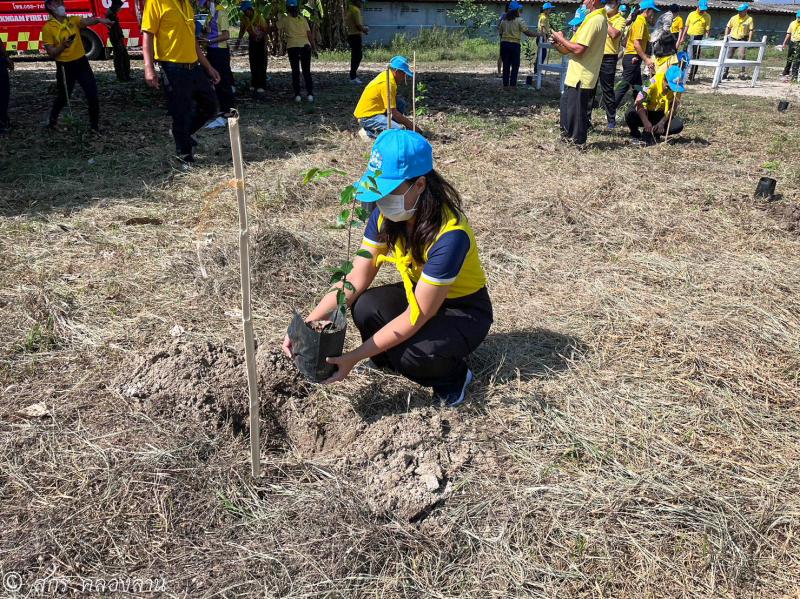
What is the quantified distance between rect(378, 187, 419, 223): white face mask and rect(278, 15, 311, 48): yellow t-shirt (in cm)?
730

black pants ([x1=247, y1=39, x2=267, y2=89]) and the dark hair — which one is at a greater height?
black pants ([x1=247, y1=39, x2=267, y2=89])

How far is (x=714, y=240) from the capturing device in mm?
4039

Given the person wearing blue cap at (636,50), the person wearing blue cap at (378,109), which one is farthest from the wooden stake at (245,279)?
the person wearing blue cap at (636,50)

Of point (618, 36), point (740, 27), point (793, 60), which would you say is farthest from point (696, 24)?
point (618, 36)

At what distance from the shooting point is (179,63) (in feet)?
16.7

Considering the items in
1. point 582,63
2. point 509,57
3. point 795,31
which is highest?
point 795,31

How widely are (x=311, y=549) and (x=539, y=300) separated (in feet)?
6.53

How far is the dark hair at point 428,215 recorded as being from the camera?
205 centimetres

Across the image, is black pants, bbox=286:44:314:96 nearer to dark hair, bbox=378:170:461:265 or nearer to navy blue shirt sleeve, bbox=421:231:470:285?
dark hair, bbox=378:170:461:265

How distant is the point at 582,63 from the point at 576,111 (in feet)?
1.61

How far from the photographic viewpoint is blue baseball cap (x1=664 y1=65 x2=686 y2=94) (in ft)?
20.8

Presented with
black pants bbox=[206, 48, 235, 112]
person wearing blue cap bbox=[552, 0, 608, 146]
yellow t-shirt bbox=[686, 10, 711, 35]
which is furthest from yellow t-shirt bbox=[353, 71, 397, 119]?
yellow t-shirt bbox=[686, 10, 711, 35]

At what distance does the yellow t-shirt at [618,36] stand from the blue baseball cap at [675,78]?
921 millimetres

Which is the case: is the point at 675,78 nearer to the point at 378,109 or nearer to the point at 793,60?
the point at 378,109
